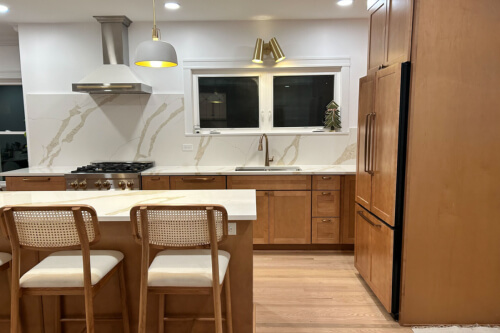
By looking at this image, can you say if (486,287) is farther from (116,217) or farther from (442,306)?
(116,217)

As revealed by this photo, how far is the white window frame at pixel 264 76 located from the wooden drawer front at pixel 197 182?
A: 2.45 ft

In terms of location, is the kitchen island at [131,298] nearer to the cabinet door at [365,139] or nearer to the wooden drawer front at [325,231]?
the cabinet door at [365,139]

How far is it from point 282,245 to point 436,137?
2.12 metres

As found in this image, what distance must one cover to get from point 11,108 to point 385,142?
500 centimetres

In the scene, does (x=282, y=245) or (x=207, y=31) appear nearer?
(x=282, y=245)

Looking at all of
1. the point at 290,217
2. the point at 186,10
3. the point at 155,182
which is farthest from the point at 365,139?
the point at 186,10

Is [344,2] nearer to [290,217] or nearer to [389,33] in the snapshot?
[389,33]

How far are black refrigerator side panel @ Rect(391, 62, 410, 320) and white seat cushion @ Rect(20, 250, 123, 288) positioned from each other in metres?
1.80

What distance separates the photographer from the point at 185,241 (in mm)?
1672

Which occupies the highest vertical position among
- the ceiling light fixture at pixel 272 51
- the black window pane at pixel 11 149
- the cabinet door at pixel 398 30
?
the ceiling light fixture at pixel 272 51

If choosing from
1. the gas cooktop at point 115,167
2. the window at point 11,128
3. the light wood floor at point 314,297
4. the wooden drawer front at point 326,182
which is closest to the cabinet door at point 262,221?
the light wood floor at point 314,297

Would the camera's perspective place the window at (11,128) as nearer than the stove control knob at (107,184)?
No

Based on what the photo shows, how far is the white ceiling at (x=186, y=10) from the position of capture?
11.2 ft

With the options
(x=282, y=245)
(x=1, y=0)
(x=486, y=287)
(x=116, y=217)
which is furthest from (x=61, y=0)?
(x=486, y=287)
